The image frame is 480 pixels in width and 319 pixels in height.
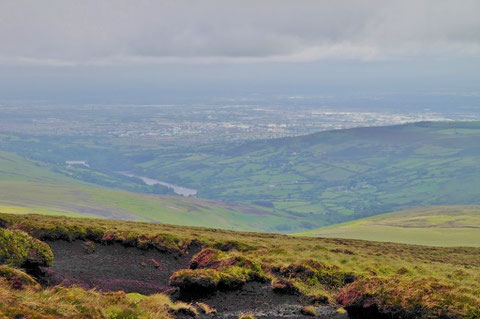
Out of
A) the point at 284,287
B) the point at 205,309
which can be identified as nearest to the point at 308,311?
the point at 284,287

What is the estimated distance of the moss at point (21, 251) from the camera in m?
22.0

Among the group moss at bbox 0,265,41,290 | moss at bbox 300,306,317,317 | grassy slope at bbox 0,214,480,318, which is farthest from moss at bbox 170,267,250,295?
moss at bbox 0,265,41,290

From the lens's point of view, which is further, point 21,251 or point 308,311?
point 21,251

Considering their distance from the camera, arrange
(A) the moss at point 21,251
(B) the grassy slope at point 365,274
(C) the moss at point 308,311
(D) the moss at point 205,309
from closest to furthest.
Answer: (B) the grassy slope at point 365,274 < (D) the moss at point 205,309 < (C) the moss at point 308,311 < (A) the moss at point 21,251

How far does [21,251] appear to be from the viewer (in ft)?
73.8

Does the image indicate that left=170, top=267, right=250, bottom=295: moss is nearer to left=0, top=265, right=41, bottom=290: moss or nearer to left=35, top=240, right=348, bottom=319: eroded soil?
left=35, top=240, right=348, bottom=319: eroded soil

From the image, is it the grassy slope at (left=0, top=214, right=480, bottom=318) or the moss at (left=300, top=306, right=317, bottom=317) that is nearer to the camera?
the grassy slope at (left=0, top=214, right=480, bottom=318)

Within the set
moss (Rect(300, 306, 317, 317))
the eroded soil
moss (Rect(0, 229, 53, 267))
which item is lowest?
the eroded soil

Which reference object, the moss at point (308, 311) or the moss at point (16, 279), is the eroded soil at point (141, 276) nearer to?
the moss at point (308, 311)

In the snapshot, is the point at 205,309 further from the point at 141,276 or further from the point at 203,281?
the point at 141,276

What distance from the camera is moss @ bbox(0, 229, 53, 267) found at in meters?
22.0

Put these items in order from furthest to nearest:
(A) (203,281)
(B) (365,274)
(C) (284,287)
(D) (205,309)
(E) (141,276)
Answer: (B) (365,274) < (E) (141,276) < (C) (284,287) < (A) (203,281) < (D) (205,309)

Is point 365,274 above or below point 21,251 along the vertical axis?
below

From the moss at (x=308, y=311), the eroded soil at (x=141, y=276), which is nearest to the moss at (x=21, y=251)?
the eroded soil at (x=141, y=276)
